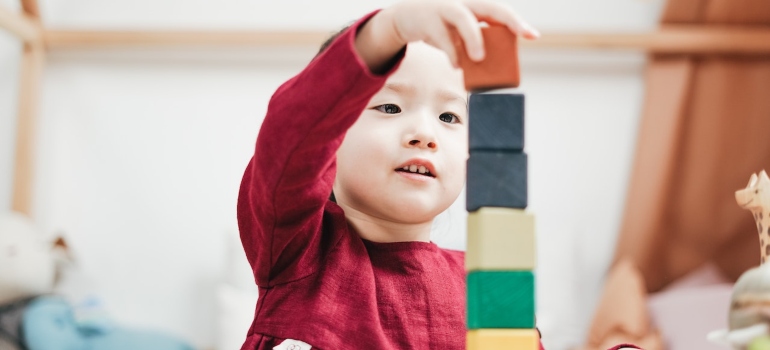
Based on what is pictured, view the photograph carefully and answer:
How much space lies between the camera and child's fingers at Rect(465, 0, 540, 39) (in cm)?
42

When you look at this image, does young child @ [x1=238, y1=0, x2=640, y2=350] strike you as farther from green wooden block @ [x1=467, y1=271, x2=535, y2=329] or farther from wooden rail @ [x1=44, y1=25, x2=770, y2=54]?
wooden rail @ [x1=44, y1=25, x2=770, y2=54]

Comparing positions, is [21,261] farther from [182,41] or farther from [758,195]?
[758,195]

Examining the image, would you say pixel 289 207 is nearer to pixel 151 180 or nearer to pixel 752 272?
pixel 752 272

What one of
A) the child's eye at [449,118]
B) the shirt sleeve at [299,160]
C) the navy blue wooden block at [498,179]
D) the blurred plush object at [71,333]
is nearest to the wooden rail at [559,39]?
the blurred plush object at [71,333]

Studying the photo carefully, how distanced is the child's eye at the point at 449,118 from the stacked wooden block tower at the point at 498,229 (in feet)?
0.67

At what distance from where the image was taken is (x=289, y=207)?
0.53m

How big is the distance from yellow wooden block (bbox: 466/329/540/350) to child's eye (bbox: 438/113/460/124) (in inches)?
10.1

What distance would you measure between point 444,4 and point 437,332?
0.27 metres

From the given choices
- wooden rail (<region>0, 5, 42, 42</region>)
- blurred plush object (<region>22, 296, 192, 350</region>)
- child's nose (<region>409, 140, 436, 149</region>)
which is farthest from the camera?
wooden rail (<region>0, 5, 42, 42</region>)

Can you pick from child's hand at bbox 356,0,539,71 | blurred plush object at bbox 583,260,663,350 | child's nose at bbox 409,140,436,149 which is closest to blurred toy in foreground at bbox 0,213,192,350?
blurred plush object at bbox 583,260,663,350

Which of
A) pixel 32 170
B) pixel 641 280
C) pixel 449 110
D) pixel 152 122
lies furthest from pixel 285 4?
pixel 449 110

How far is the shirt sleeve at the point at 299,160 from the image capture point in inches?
18.1

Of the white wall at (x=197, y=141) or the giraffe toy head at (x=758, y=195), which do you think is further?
the white wall at (x=197, y=141)

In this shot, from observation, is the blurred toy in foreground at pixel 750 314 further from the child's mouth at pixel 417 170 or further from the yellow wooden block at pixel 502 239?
the child's mouth at pixel 417 170
